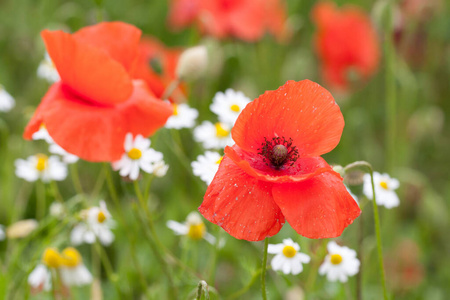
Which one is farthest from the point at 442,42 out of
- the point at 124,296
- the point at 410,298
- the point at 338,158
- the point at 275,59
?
the point at 124,296

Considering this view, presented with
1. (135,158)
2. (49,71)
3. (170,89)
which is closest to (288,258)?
(135,158)

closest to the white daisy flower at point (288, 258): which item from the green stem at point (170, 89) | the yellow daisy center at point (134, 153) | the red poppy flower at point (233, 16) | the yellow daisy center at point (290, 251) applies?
the yellow daisy center at point (290, 251)

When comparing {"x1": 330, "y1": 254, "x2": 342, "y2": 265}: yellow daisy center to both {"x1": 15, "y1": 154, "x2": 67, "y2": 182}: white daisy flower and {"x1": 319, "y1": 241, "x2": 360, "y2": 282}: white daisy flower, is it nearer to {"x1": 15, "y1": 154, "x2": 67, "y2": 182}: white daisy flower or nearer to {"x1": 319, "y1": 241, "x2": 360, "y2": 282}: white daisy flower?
{"x1": 319, "y1": 241, "x2": 360, "y2": 282}: white daisy flower

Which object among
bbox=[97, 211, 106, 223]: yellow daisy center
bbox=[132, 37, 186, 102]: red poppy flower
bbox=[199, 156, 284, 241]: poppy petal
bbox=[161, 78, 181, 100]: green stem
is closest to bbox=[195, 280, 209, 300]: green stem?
bbox=[199, 156, 284, 241]: poppy petal

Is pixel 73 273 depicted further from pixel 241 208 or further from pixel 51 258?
pixel 241 208

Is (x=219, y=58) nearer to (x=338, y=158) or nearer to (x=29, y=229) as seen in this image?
(x=338, y=158)

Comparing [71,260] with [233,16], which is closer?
[71,260]

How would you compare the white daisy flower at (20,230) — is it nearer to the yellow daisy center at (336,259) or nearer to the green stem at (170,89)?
the green stem at (170,89)
